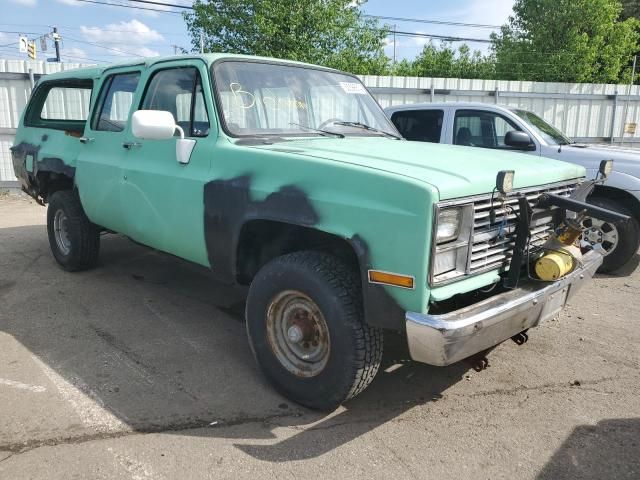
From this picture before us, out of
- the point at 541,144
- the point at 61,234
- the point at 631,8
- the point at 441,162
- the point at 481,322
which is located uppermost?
the point at 631,8

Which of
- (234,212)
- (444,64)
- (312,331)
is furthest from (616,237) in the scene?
(444,64)

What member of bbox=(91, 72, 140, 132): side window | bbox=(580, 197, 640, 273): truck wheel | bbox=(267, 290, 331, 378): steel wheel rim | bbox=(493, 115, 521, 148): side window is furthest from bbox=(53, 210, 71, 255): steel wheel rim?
bbox=(580, 197, 640, 273): truck wheel

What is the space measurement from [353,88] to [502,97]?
9.77 m

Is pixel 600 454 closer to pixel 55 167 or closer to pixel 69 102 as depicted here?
pixel 55 167

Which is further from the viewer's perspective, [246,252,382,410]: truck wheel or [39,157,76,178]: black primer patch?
[39,157,76,178]: black primer patch

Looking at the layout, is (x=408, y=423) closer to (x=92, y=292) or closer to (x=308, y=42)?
(x=92, y=292)

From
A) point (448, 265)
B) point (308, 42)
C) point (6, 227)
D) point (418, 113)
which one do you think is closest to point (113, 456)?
point (448, 265)

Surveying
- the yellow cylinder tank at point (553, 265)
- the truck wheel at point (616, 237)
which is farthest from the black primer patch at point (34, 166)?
the truck wheel at point (616, 237)

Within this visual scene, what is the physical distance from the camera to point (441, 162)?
9.96ft

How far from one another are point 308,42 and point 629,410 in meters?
13.9

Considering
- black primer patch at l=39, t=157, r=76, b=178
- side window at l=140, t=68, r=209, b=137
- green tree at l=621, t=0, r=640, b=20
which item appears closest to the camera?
side window at l=140, t=68, r=209, b=137

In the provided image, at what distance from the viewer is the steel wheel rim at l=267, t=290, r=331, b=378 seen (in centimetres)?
307

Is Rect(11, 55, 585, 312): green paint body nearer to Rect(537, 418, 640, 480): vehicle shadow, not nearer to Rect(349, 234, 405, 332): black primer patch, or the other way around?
Rect(349, 234, 405, 332): black primer patch

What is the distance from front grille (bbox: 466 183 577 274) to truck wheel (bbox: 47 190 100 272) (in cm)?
403
